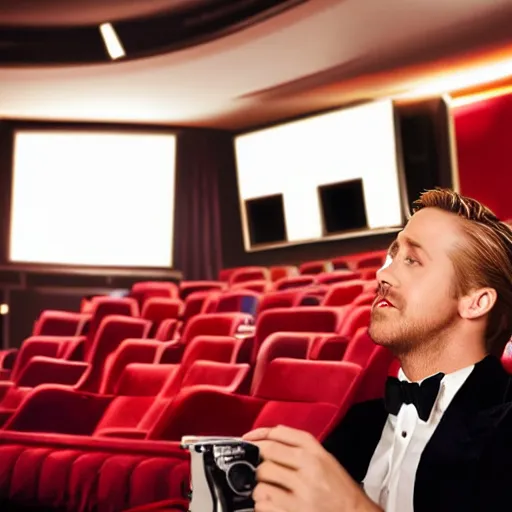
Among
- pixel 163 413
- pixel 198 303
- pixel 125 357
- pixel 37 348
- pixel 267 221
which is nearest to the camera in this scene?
pixel 163 413

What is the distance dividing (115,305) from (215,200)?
26 cm

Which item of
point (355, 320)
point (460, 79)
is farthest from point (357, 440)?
point (460, 79)

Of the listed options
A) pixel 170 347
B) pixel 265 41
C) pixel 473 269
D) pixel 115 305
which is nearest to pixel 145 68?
pixel 265 41

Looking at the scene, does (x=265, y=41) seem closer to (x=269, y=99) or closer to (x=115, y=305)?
(x=269, y=99)

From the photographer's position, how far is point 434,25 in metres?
1.08

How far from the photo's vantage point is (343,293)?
897 mm

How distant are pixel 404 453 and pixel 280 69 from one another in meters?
1.01

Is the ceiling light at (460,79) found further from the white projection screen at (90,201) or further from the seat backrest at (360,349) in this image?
the white projection screen at (90,201)

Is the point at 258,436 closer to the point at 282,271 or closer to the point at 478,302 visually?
the point at 478,302

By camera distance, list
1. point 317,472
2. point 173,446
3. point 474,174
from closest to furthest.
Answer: point 317,472 → point 173,446 → point 474,174

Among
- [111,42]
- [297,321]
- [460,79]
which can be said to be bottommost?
[297,321]

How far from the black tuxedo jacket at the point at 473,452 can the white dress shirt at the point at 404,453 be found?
1 centimetres

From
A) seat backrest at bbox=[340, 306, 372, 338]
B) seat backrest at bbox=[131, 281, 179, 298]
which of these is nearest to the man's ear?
seat backrest at bbox=[340, 306, 372, 338]

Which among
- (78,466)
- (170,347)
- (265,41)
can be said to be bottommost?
(78,466)
